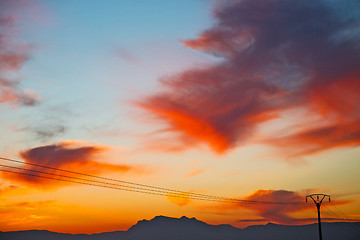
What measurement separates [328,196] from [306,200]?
6115 mm

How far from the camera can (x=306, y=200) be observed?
113562 mm

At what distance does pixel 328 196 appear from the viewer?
11325 cm
